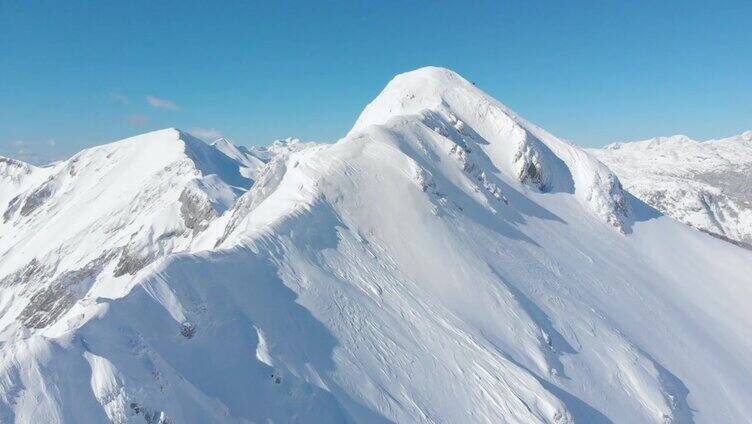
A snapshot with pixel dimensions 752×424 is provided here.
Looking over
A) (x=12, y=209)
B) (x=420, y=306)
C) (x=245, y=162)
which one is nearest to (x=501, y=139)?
(x=420, y=306)

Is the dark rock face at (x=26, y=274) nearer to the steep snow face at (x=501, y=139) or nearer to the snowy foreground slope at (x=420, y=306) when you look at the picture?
the snowy foreground slope at (x=420, y=306)

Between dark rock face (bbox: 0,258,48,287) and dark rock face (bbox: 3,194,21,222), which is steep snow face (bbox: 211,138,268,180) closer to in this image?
dark rock face (bbox: 3,194,21,222)

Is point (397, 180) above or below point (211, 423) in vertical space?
above

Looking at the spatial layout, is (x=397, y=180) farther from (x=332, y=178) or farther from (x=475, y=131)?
(x=475, y=131)

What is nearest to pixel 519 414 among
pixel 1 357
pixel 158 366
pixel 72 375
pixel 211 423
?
pixel 211 423

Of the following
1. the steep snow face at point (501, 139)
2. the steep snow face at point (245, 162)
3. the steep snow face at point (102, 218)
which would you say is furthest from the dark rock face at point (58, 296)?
the steep snow face at point (245, 162)

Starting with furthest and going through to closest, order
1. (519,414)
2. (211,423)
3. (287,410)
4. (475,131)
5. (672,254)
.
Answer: (475,131) → (672,254) → (519,414) → (287,410) → (211,423)

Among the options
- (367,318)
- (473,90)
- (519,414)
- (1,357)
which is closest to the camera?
(1,357)

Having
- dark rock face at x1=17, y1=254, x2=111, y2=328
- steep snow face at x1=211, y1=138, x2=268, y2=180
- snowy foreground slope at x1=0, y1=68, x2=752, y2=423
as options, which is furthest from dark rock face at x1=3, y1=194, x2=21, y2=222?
snowy foreground slope at x1=0, y1=68, x2=752, y2=423
